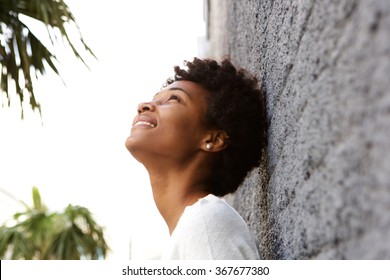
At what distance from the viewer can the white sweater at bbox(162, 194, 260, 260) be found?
1583mm

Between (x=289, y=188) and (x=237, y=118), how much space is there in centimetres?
53

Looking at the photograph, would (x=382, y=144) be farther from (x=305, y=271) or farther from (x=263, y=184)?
(x=263, y=184)

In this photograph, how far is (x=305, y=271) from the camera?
1.18 meters

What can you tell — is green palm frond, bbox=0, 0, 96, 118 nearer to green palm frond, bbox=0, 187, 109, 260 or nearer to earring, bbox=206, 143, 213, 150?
earring, bbox=206, 143, 213, 150

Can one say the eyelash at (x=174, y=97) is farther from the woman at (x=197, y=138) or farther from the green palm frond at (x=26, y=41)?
the green palm frond at (x=26, y=41)

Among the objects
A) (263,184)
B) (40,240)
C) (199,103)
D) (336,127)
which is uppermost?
(336,127)

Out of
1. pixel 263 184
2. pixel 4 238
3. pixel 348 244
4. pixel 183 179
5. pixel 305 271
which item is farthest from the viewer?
pixel 4 238

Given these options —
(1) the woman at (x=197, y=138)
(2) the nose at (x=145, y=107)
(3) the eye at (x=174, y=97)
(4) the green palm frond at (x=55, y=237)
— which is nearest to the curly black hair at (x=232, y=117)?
(1) the woman at (x=197, y=138)

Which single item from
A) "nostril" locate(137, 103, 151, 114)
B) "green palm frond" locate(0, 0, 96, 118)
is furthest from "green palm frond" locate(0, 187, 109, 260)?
"nostril" locate(137, 103, 151, 114)

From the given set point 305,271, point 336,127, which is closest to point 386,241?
point 336,127

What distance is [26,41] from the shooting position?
3.51m

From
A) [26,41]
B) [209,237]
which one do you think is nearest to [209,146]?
[209,237]

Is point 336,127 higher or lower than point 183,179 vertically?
higher

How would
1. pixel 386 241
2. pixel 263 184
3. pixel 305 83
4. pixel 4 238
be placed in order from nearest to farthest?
pixel 386 241 → pixel 305 83 → pixel 263 184 → pixel 4 238
